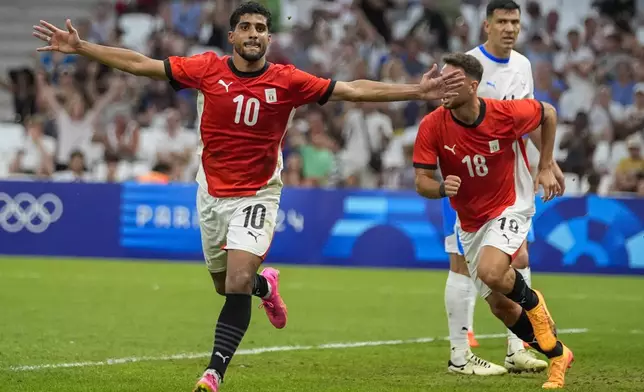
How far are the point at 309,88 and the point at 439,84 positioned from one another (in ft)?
2.97

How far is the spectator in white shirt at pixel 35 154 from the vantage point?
70.6 ft

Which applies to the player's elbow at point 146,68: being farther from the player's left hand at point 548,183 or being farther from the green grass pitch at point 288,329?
the player's left hand at point 548,183

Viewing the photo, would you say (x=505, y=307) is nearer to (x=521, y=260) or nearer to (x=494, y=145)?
(x=521, y=260)

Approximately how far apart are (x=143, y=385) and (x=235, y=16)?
2.56 m

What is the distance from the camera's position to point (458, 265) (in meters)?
9.88

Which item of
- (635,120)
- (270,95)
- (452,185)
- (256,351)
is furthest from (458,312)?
(635,120)

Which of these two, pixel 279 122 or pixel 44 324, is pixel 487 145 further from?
pixel 44 324

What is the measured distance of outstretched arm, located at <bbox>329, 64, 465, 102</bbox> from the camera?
26.0 ft

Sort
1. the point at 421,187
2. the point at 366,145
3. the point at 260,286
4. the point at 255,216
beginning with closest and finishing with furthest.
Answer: the point at 255,216 < the point at 421,187 < the point at 260,286 < the point at 366,145

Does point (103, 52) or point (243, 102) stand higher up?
point (103, 52)

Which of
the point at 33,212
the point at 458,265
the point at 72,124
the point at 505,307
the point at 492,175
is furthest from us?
the point at 72,124

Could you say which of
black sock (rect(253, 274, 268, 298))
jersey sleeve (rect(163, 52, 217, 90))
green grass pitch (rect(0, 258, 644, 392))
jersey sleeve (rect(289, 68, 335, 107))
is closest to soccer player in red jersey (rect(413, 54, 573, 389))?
green grass pitch (rect(0, 258, 644, 392))

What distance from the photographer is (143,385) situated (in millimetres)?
7922

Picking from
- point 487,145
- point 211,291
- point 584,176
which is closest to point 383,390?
point 487,145
